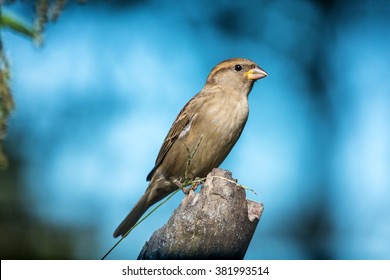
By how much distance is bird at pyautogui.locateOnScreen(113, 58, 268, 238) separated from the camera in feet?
15.7

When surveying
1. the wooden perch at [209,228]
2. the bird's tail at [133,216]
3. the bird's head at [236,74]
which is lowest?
the bird's tail at [133,216]

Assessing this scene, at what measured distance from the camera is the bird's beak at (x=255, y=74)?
5.23 metres

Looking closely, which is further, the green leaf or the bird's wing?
the bird's wing

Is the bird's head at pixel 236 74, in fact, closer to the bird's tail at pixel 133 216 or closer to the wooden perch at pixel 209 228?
the bird's tail at pixel 133 216

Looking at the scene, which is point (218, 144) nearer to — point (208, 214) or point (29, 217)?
point (29, 217)

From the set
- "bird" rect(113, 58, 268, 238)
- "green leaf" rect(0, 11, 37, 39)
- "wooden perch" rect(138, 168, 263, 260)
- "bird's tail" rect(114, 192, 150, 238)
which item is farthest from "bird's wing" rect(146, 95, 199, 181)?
"green leaf" rect(0, 11, 37, 39)

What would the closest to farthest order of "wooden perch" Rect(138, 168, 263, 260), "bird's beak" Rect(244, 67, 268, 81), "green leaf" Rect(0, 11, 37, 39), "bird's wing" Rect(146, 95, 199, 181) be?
1. "green leaf" Rect(0, 11, 37, 39)
2. "wooden perch" Rect(138, 168, 263, 260)
3. "bird's wing" Rect(146, 95, 199, 181)
4. "bird's beak" Rect(244, 67, 268, 81)

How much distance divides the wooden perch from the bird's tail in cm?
188

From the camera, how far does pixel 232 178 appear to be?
3.26 metres

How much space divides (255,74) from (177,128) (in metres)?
0.83

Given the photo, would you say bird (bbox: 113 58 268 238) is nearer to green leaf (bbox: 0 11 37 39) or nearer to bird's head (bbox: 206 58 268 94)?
bird's head (bbox: 206 58 268 94)

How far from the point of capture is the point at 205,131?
191 inches

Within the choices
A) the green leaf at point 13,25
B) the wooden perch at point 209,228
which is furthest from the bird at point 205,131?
the green leaf at point 13,25
